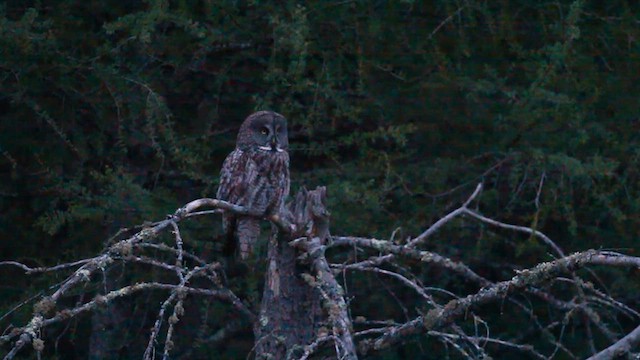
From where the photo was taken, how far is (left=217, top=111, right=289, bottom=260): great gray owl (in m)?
5.23

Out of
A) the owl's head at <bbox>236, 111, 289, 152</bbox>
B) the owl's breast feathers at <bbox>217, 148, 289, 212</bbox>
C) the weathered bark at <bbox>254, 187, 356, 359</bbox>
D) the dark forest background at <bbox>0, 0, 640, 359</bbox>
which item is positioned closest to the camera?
the weathered bark at <bbox>254, 187, 356, 359</bbox>

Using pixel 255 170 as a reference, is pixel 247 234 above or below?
below

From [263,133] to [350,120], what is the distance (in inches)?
28.0

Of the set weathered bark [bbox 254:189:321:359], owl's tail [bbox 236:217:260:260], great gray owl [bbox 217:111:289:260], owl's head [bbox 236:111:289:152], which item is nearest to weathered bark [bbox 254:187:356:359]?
weathered bark [bbox 254:189:321:359]

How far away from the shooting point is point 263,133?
5438 mm

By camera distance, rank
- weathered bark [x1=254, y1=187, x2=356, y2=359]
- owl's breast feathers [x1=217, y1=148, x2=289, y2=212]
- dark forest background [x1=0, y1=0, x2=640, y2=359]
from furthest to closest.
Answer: dark forest background [x1=0, y1=0, x2=640, y2=359]
owl's breast feathers [x1=217, y1=148, x2=289, y2=212]
weathered bark [x1=254, y1=187, x2=356, y2=359]

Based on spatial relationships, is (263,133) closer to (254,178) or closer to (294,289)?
(254,178)

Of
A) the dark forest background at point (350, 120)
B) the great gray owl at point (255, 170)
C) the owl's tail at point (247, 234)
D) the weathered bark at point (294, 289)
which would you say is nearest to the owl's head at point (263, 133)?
the great gray owl at point (255, 170)

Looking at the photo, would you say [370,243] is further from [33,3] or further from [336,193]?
[33,3]

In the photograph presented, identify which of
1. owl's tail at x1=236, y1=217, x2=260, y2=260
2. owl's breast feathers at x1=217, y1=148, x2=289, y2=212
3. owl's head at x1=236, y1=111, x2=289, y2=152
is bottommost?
owl's tail at x1=236, y1=217, x2=260, y2=260

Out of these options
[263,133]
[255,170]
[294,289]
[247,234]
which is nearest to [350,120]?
[263,133]

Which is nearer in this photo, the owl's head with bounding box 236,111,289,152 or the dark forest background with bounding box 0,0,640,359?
the owl's head with bounding box 236,111,289,152

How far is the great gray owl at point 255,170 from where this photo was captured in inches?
206

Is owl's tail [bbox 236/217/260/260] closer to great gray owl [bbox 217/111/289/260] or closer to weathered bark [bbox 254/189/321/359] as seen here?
great gray owl [bbox 217/111/289/260]
